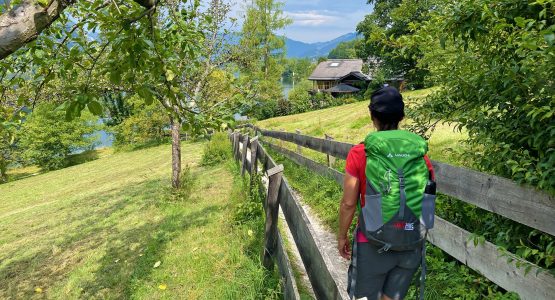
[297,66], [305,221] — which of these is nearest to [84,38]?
[305,221]

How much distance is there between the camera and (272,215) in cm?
376

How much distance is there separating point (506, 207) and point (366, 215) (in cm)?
120

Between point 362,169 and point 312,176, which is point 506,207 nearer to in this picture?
point 362,169

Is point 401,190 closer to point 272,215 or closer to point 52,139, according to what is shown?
point 272,215

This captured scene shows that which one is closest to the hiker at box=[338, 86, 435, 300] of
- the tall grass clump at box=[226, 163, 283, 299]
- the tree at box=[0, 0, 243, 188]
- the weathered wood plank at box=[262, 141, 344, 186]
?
the tall grass clump at box=[226, 163, 283, 299]

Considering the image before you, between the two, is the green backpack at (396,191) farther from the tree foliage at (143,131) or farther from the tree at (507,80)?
the tree foliage at (143,131)

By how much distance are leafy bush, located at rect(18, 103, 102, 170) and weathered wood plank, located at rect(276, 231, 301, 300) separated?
42892 millimetres

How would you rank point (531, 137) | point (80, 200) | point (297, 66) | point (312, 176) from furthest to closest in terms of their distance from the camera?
point (297, 66), point (80, 200), point (312, 176), point (531, 137)

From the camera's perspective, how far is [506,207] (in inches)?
110

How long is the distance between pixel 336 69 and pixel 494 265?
74.0 m

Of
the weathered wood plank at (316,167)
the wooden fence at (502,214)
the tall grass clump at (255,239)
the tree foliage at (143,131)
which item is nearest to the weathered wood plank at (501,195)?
the wooden fence at (502,214)

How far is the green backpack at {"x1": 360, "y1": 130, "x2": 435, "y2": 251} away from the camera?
7.77ft

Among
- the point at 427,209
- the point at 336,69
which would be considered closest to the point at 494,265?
the point at 427,209

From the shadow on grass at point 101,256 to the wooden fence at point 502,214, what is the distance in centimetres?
379
